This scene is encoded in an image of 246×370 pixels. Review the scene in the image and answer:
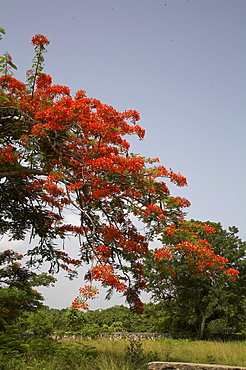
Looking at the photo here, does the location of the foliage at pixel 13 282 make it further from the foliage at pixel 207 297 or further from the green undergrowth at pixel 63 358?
the foliage at pixel 207 297

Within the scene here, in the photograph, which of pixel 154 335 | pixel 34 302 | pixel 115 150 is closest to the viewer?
pixel 115 150

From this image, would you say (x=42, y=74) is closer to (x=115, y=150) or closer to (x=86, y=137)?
(x=86, y=137)

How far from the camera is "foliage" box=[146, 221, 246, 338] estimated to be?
19297 mm

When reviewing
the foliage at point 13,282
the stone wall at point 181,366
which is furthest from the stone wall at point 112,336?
the stone wall at point 181,366

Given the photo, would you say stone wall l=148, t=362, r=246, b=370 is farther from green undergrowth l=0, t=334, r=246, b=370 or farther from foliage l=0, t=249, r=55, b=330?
foliage l=0, t=249, r=55, b=330

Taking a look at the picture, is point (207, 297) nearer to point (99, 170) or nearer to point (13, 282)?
point (13, 282)

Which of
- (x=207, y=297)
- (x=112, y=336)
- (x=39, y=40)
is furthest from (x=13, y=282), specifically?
(x=207, y=297)

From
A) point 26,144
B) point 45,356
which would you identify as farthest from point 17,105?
point 45,356

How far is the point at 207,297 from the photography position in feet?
63.9

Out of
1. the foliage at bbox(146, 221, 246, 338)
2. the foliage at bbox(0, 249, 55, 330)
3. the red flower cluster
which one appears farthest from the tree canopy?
the foliage at bbox(146, 221, 246, 338)

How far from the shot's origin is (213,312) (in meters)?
20.1

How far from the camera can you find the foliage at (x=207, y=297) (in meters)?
19.3

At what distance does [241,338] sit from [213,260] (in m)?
15.6

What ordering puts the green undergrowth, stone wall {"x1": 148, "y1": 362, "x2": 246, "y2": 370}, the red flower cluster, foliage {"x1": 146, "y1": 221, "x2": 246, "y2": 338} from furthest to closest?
foliage {"x1": 146, "y1": 221, "x2": 246, "y2": 338}, the red flower cluster, the green undergrowth, stone wall {"x1": 148, "y1": 362, "x2": 246, "y2": 370}
